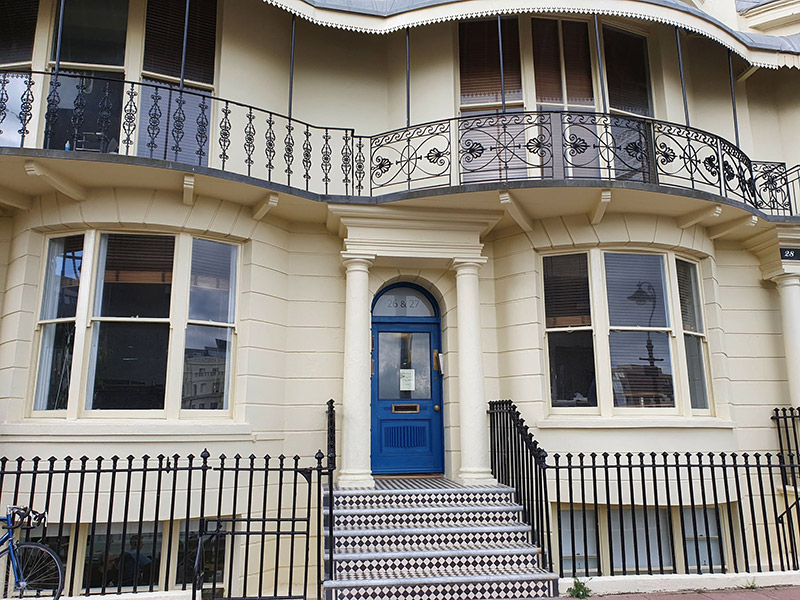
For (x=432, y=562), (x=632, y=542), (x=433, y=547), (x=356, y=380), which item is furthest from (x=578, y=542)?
(x=356, y=380)

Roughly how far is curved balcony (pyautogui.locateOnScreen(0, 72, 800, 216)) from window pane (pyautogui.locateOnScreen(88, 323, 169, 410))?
7.08 feet

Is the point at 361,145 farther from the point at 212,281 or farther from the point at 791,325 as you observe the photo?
the point at 791,325

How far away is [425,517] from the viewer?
696cm

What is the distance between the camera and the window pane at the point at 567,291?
859cm

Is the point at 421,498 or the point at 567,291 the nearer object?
the point at 421,498

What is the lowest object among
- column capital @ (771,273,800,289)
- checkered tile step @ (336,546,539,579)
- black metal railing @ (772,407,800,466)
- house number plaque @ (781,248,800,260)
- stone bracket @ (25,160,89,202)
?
checkered tile step @ (336,546,539,579)

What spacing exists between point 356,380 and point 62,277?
4.01 m

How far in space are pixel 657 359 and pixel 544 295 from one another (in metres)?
1.79

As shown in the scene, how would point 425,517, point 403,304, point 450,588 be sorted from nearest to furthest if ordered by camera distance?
point 450,588 < point 425,517 < point 403,304

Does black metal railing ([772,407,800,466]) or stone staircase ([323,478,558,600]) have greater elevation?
black metal railing ([772,407,800,466])

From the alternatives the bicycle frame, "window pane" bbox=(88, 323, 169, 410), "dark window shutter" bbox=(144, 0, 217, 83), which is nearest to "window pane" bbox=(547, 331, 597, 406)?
"window pane" bbox=(88, 323, 169, 410)

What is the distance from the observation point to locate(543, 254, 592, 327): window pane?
8.59m

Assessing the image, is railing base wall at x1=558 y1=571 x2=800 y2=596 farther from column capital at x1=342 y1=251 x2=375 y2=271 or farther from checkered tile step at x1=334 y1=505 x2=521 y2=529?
column capital at x1=342 y1=251 x2=375 y2=271

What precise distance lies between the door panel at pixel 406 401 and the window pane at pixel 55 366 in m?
3.99
